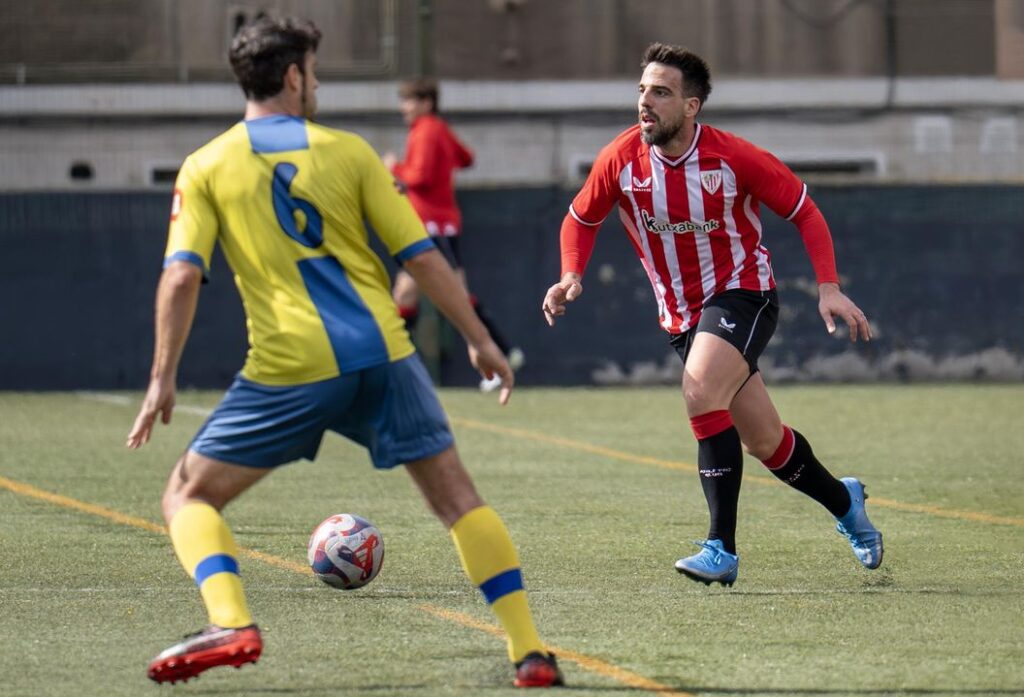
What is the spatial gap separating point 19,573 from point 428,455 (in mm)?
2600

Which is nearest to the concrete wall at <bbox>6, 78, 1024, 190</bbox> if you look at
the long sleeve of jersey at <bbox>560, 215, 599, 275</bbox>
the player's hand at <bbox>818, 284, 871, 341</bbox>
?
the long sleeve of jersey at <bbox>560, 215, 599, 275</bbox>

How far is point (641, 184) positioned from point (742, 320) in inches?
25.1

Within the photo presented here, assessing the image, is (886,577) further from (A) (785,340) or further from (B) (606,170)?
(A) (785,340)

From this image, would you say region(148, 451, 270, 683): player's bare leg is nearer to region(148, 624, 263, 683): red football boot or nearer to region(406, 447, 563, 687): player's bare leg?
region(148, 624, 263, 683): red football boot

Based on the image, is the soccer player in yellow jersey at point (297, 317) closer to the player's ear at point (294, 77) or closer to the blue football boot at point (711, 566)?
the player's ear at point (294, 77)

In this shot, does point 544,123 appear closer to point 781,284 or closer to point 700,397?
point 781,284

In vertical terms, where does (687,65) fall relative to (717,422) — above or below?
above

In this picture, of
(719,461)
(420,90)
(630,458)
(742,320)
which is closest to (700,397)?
(719,461)

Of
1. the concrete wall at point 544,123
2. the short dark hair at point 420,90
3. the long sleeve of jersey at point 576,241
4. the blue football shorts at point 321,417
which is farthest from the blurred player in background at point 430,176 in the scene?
the blue football shorts at point 321,417

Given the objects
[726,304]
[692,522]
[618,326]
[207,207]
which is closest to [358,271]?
[207,207]

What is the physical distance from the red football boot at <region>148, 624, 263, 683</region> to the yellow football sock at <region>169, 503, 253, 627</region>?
11cm

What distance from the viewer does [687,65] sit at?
6.97 meters

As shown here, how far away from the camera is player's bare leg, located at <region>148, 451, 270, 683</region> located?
15.8 ft

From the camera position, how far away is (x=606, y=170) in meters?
7.14
